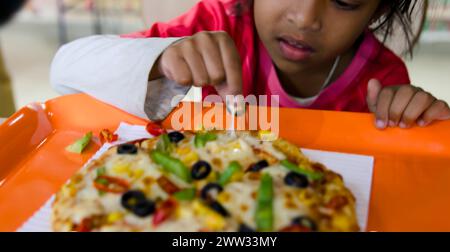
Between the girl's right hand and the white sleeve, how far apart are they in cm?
7

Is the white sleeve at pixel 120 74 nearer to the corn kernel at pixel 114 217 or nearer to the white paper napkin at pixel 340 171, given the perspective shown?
the white paper napkin at pixel 340 171

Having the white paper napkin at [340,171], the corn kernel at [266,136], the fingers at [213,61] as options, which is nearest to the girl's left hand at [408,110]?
→ the white paper napkin at [340,171]

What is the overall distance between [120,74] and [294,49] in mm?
416

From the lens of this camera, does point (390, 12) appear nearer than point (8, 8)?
Yes

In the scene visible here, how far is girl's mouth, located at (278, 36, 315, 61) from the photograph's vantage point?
1139 millimetres

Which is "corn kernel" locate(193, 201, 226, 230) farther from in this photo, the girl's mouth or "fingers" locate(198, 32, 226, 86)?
the girl's mouth

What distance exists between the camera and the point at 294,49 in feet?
3.83

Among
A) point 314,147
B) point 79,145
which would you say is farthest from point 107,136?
point 314,147

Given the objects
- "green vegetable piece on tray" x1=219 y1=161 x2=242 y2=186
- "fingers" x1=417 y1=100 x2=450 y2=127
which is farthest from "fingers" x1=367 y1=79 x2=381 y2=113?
"green vegetable piece on tray" x1=219 y1=161 x2=242 y2=186

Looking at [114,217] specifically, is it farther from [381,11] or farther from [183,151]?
[381,11]

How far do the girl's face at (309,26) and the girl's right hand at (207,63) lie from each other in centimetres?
22

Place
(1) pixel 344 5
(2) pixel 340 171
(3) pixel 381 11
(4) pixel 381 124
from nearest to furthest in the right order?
1. (2) pixel 340 171
2. (4) pixel 381 124
3. (1) pixel 344 5
4. (3) pixel 381 11

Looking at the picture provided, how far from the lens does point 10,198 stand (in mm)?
820

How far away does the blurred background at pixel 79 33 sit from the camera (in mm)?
2484
